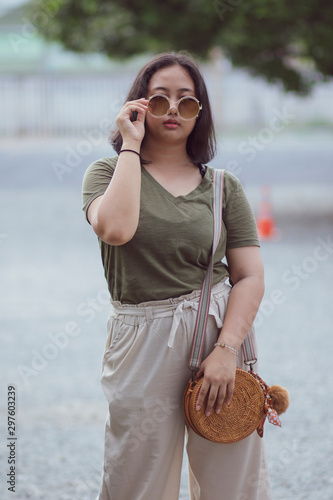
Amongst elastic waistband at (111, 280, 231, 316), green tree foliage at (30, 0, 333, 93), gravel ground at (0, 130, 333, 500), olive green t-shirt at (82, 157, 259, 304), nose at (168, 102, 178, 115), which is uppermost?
green tree foliage at (30, 0, 333, 93)

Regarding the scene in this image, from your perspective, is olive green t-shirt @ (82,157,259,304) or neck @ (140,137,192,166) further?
neck @ (140,137,192,166)

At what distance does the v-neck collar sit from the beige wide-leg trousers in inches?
12.6

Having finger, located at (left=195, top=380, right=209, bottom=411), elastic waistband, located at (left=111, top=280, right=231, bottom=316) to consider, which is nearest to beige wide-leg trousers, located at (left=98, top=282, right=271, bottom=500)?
elastic waistband, located at (left=111, top=280, right=231, bottom=316)

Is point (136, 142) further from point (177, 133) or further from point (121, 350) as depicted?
point (121, 350)

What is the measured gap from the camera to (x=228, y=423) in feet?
7.08

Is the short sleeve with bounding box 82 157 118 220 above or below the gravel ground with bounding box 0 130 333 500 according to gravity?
above

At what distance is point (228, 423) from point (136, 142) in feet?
3.13

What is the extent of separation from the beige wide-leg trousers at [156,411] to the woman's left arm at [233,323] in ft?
0.22

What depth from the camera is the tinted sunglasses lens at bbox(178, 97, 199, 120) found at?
220 cm

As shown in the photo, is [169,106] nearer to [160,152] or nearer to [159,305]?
[160,152]

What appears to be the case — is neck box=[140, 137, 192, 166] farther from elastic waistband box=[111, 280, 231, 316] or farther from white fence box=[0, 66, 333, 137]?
white fence box=[0, 66, 333, 137]

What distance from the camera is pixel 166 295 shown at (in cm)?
218

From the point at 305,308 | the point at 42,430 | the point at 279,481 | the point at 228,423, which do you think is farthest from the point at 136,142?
the point at 305,308

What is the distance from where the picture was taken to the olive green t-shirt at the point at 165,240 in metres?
2.12
